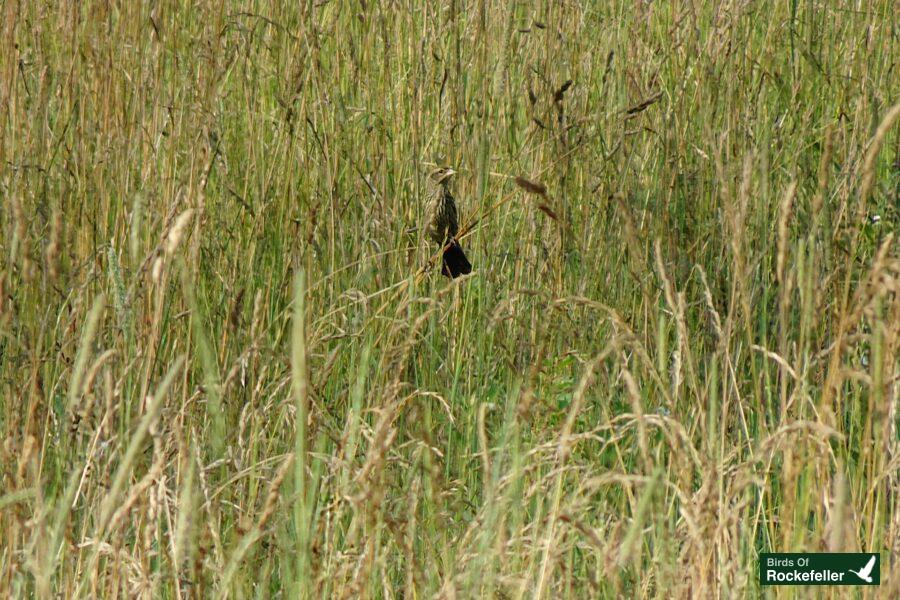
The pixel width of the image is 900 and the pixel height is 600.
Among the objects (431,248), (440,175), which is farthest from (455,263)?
(440,175)

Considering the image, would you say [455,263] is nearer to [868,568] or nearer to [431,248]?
[431,248]

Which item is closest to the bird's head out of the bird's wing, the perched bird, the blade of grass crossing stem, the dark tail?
the perched bird

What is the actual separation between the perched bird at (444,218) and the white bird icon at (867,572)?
1.15m

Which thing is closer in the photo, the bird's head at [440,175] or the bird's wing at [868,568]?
the bird's wing at [868,568]

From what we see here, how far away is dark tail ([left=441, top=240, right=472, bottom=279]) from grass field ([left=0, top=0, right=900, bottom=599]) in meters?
0.05

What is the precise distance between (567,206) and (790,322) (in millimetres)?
577

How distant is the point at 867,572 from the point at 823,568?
0.38 ft

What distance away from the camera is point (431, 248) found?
2660 millimetres

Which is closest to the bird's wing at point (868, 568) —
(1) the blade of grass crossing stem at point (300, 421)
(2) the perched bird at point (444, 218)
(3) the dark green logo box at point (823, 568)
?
(3) the dark green logo box at point (823, 568)

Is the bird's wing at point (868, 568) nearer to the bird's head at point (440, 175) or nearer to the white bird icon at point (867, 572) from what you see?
the white bird icon at point (867, 572)

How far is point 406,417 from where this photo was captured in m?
2.29

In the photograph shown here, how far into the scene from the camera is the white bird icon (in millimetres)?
1624

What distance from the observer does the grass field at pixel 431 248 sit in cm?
196

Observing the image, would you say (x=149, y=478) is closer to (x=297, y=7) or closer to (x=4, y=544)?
(x=4, y=544)
